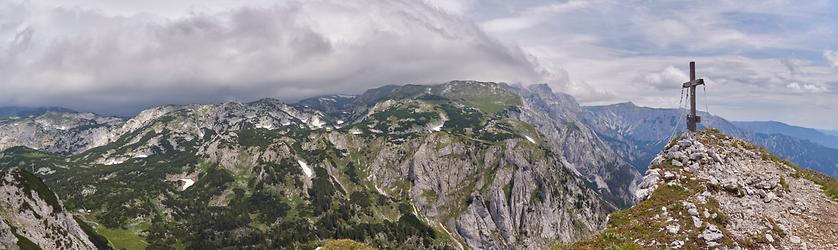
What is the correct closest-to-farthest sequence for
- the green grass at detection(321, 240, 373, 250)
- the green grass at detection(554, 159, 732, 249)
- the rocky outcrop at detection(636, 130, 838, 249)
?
the green grass at detection(554, 159, 732, 249) < the rocky outcrop at detection(636, 130, 838, 249) < the green grass at detection(321, 240, 373, 250)

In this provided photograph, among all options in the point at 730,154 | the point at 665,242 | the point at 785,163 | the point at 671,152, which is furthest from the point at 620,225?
the point at 785,163

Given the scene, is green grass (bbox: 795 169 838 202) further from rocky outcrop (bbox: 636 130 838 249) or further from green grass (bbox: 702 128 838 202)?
rocky outcrop (bbox: 636 130 838 249)

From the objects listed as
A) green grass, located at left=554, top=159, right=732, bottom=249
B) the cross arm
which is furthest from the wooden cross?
green grass, located at left=554, top=159, right=732, bottom=249

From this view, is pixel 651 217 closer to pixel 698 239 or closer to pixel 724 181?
pixel 698 239

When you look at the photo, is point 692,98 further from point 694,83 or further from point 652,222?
point 652,222

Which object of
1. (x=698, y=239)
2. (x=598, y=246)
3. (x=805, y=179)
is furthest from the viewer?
(x=805, y=179)

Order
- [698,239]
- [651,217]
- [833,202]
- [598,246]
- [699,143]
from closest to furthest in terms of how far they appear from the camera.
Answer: [698,239], [598,246], [651,217], [833,202], [699,143]

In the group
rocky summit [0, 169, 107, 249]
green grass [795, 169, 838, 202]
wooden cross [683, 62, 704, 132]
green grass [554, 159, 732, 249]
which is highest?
wooden cross [683, 62, 704, 132]
